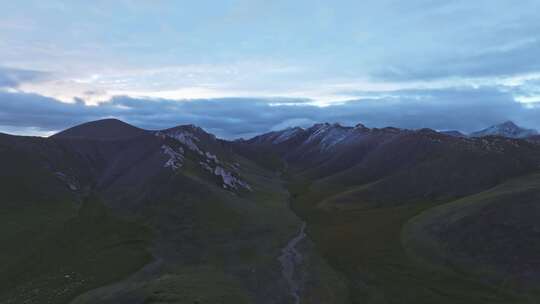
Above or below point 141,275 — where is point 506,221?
above

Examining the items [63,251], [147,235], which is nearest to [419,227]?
[147,235]

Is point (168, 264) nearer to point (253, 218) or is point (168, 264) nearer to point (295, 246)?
point (295, 246)

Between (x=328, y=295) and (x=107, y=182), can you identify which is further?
(x=107, y=182)

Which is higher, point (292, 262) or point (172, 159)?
point (172, 159)

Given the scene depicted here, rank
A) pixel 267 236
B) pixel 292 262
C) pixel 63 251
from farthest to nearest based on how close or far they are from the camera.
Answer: pixel 267 236, pixel 63 251, pixel 292 262

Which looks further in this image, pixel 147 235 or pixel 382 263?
pixel 147 235

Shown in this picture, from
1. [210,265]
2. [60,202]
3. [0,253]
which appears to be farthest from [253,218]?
[60,202]

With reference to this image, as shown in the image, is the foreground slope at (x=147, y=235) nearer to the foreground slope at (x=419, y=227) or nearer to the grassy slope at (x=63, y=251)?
the grassy slope at (x=63, y=251)

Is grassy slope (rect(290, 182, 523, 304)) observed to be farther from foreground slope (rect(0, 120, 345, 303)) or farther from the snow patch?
the snow patch

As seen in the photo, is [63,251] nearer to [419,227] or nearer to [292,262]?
A: [292,262]
